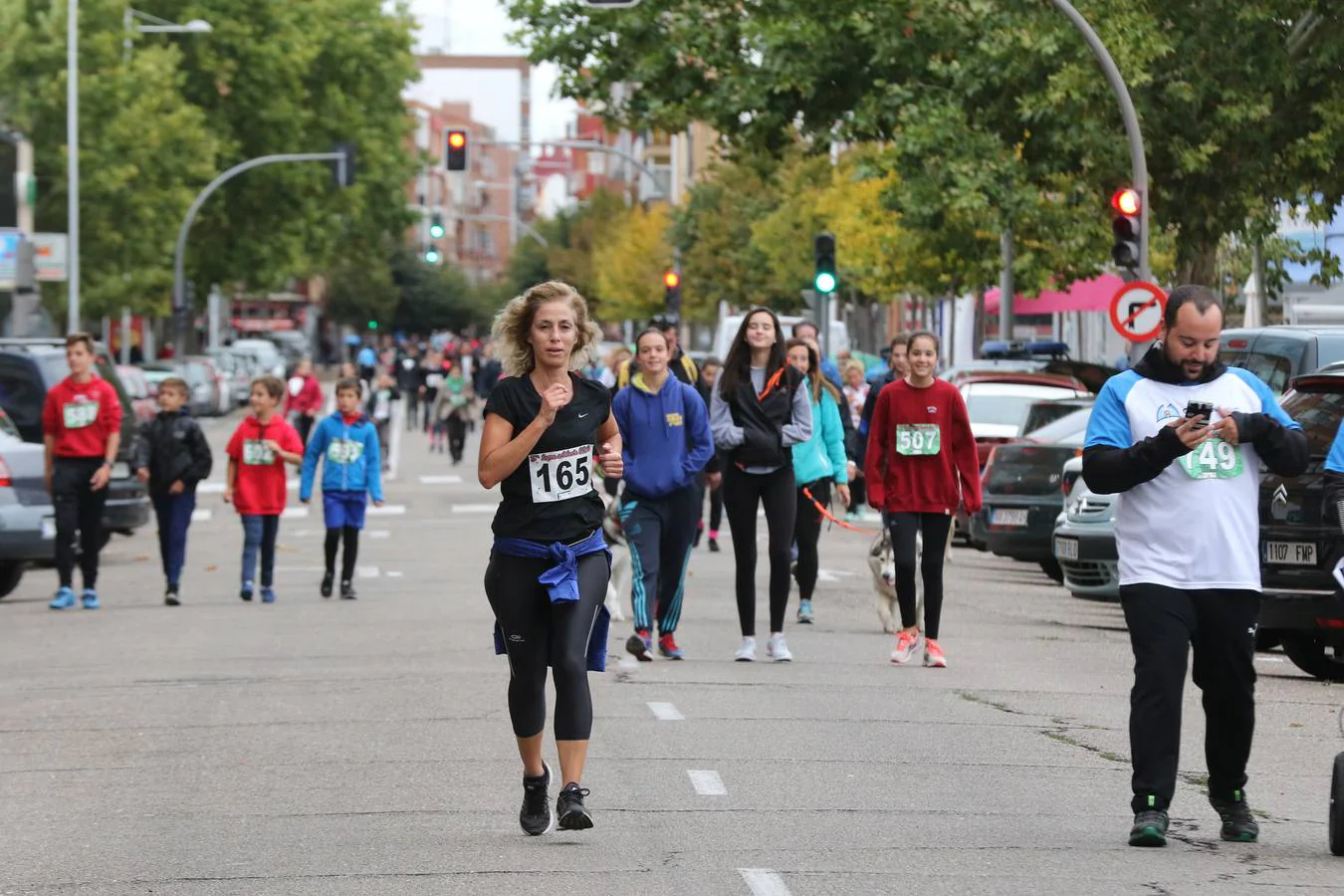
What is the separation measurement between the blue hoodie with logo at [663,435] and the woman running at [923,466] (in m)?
1.00

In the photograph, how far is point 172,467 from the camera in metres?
18.0

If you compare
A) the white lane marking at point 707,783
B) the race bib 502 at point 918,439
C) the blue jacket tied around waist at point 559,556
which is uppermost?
the race bib 502 at point 918,439

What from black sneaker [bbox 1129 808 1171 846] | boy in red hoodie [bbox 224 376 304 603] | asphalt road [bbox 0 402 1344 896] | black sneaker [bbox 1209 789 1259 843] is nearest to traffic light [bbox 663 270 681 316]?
boy in red hoodie [bbox 224 376 304 603]

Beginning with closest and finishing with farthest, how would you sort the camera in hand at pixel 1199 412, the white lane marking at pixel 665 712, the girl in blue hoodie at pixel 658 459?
the camera in hand at pixel 1199 412 → the white lane marking at pixel 665 712 → the girl in blue hoodie at pixel 658 459

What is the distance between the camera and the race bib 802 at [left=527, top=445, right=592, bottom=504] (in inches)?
316

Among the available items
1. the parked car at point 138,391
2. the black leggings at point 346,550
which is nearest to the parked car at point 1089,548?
the black leggings at point 346,550

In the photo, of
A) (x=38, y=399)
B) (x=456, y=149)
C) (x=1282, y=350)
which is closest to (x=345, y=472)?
(x=38, y=399)

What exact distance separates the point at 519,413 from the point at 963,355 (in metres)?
38.9

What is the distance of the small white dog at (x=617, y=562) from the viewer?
1421cm

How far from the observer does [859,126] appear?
3022 centimetres

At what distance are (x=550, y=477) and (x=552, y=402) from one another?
0.85ft

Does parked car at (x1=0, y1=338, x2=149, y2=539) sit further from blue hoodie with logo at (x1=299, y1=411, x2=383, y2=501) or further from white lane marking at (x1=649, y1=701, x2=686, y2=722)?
white lane marking at (x1=649, y1=701, x2=686, y2=722)

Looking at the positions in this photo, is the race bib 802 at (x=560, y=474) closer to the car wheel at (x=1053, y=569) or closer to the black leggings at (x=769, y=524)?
the black leggings at (x=769, y=524)

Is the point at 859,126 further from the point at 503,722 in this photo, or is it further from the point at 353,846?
the point at 353,846
